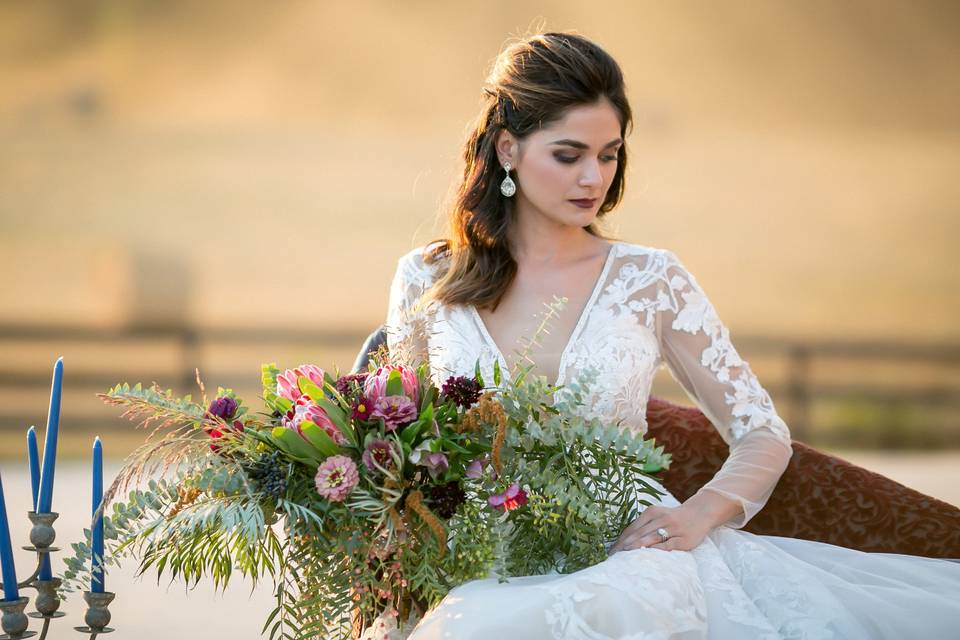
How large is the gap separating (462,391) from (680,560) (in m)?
0.48

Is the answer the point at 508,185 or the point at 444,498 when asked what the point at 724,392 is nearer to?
the point at 508,185

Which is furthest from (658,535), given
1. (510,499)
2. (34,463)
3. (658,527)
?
(34,463)

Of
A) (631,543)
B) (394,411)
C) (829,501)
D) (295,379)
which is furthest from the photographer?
(829,501)

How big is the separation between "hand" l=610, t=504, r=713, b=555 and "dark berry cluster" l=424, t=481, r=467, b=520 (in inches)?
16.4

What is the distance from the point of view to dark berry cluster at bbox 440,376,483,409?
1720 mm

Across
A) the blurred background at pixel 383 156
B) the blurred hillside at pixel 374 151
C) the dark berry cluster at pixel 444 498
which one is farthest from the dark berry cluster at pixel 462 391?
the blurred hillside at pixel 374 151

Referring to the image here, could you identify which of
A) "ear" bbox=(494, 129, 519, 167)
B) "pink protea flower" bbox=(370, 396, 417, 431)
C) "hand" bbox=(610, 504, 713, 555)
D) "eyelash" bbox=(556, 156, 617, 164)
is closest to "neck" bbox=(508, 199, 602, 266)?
"ear" bbox=(494, 129, 519, 167)

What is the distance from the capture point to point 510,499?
5.47ft

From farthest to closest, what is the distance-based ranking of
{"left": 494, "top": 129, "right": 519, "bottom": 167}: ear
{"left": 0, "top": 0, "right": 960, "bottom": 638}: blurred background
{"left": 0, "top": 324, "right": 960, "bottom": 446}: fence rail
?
{"left": 0, "top": 0, "right": 960, "bottom": 638}: blurred background
{"left": 0, "top": 324, "right": 960, "bottom": 446}: fence rail
{"left": 494, "top": 129, "right": 519, "bottom": 167}: ear

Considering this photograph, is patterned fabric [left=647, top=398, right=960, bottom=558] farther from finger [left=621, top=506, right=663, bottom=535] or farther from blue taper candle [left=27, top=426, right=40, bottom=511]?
blue taper candle [left=27, top=426, right=40, bottom=511]

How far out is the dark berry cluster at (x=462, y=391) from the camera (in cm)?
172

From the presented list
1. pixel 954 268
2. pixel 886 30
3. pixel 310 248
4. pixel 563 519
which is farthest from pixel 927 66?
pixel 563 519

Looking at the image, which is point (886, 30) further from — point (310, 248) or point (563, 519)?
point (563, 519)

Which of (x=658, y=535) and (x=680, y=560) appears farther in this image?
(x=658, y=535)
